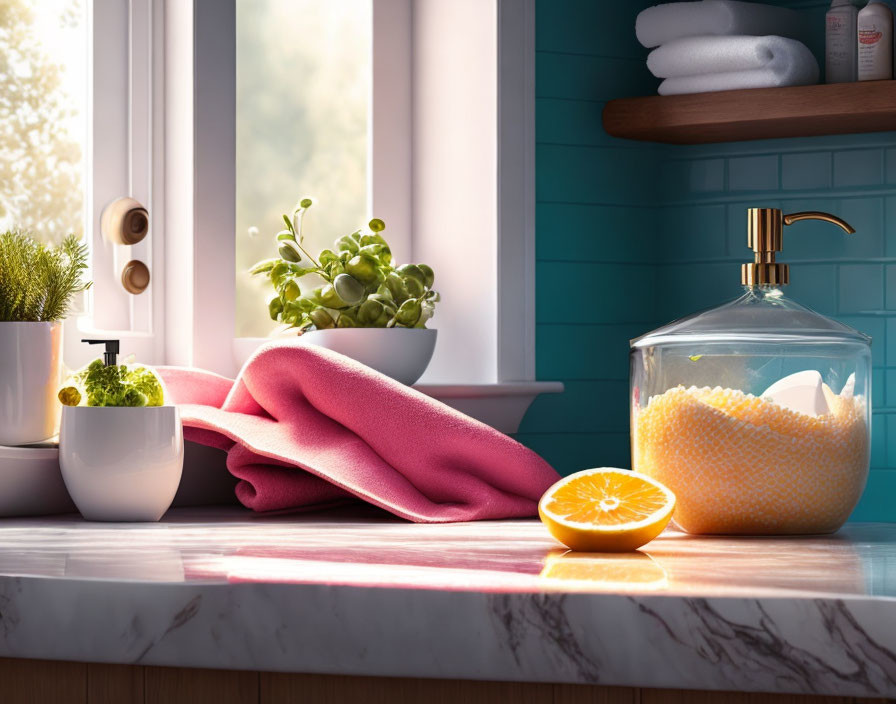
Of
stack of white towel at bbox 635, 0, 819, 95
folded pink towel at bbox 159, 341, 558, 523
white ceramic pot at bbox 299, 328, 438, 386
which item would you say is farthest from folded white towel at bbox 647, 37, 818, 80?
folded pink towel at bbox 159, 341, 558, 523

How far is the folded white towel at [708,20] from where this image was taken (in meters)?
1.78

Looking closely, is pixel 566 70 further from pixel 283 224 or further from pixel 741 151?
pixel 283 224

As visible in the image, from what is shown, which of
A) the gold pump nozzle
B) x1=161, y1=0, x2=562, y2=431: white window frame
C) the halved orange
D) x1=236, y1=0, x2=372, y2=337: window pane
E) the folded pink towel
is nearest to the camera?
the halved orange

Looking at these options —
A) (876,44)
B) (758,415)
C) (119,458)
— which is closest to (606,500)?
(758,415)

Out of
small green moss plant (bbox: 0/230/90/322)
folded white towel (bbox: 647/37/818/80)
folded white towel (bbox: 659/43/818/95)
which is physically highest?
folded white towel (bbox: 647/37/818/80)

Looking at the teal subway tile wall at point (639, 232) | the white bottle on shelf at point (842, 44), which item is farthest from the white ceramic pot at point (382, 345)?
the white bottle on shelf at point (842, 44)

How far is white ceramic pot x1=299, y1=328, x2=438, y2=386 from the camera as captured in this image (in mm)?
1581

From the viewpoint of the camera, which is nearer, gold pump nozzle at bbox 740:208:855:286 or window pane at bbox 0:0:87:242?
gold pump nozzle at bbox 740:208:855:286

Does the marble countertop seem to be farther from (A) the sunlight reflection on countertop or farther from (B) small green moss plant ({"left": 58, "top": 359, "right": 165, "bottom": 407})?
(B) small green moss plant ({"left": 58, "top": 359, "right": 165, "bottom": 407})

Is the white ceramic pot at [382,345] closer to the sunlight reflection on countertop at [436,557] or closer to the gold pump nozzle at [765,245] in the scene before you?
the sunlight reflection on countertop at [436,557]

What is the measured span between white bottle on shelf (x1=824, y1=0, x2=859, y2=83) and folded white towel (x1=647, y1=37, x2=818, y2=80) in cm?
3

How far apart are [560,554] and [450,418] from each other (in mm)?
360

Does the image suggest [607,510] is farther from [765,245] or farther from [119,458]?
[119,458]

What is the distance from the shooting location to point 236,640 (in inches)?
32.3
